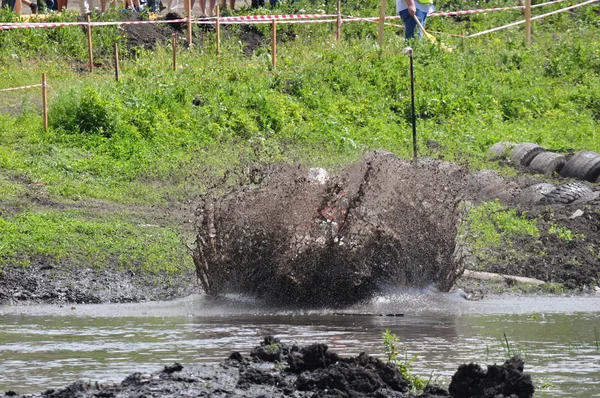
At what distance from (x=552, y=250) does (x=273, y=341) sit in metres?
7.78

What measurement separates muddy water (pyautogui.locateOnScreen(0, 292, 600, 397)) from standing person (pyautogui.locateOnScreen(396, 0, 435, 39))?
13.2 m

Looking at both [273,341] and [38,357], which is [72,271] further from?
[273,341]

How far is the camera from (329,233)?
1330 cm

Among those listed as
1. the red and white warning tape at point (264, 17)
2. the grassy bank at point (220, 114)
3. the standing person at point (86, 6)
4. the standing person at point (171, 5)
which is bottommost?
the grassy bank at point (220, 114)

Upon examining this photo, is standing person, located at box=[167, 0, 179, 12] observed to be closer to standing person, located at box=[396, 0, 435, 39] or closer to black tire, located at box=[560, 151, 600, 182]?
standing person, located at box=[396, 0, 435, 39]

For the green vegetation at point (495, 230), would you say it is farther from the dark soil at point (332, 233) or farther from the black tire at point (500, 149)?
the black tire at point (500, 149)

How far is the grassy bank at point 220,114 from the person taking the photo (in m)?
17.7

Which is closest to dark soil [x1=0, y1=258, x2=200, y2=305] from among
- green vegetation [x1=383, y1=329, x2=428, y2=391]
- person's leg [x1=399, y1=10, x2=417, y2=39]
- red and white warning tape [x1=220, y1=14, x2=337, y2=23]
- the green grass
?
the green grass

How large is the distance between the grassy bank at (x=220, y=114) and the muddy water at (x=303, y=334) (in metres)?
2.26

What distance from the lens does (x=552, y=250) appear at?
16.7m

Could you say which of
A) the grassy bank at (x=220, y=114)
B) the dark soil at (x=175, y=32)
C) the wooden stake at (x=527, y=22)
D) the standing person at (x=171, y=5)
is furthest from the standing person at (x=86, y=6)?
the wooden stake at (x=527, y=22)

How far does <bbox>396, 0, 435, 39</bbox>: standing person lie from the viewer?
2712 centimetres

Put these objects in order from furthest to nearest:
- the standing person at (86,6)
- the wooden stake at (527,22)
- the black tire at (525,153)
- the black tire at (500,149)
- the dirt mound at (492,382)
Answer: the wooden stake at (527,22), the standing person at (86,6), the black tire at (500,149), the black tire at (525,153), the dirt mound at (492,382)

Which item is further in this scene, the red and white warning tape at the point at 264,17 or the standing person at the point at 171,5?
the standing person at the point at 171,5
